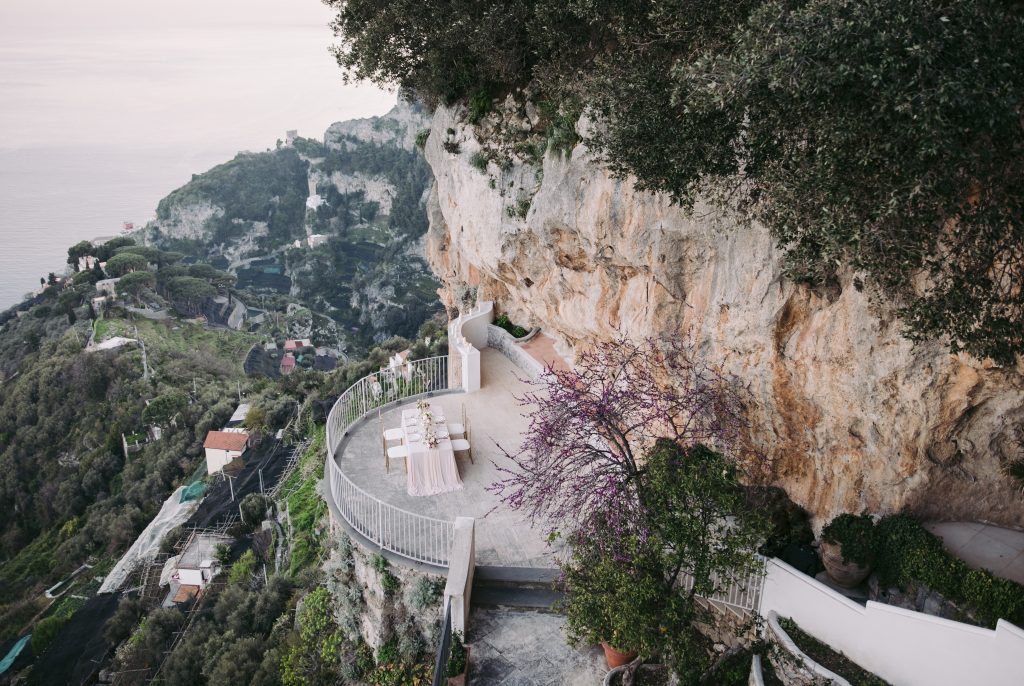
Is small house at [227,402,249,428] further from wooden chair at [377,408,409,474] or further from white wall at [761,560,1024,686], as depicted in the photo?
white wall at [761,560,1024,686]

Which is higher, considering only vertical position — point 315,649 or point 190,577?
point 315,649

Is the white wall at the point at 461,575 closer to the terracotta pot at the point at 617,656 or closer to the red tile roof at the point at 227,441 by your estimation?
the terracotta pot at the point at 617,656

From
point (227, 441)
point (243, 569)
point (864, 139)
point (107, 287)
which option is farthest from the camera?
point (107, 287)

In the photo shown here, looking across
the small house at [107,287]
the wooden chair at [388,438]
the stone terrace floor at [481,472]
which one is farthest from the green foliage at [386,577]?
the small house at [107,287]

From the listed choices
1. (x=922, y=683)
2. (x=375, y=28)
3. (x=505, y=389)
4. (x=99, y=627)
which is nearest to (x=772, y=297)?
(x=922, y=683)

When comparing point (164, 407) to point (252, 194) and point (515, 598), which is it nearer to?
point (515, 598)

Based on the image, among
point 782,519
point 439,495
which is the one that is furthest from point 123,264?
point 782,519

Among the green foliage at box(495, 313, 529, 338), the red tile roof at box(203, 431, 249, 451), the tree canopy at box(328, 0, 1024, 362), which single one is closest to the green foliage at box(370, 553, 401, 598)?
the tree canopy at box(328, 0, 1024, 362)

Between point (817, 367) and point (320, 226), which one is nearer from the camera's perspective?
point (817, 367)
